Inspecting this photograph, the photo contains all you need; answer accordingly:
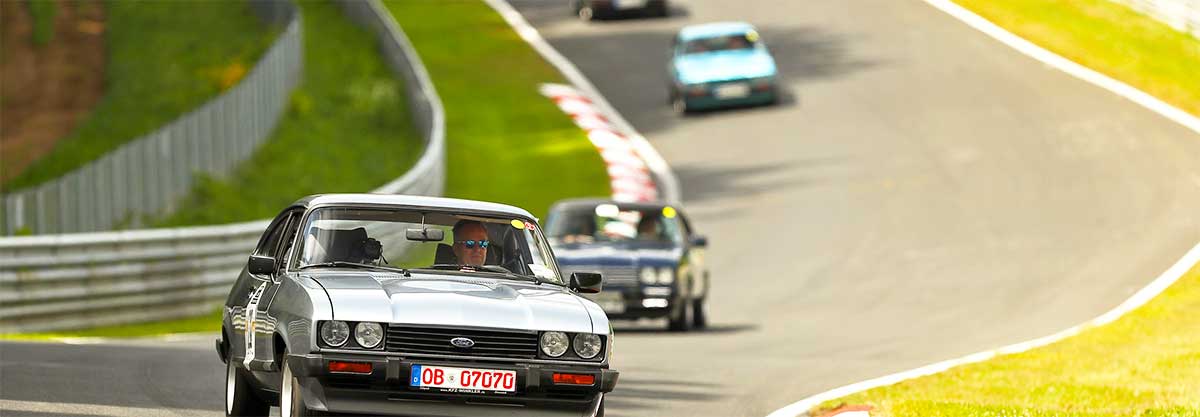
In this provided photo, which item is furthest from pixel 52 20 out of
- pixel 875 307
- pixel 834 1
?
pixel 875 307

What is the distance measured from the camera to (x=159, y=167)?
2877cm

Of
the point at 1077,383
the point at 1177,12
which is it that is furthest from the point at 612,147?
the point at 1077,383

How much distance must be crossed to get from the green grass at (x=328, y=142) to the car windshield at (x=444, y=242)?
765 inches

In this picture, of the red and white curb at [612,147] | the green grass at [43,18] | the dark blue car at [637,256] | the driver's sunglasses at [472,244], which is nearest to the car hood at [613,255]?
the dark blue car at [637,256]

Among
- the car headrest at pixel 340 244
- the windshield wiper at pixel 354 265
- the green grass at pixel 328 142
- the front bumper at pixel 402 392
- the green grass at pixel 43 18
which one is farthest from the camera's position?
the green grass at pixel 43 18

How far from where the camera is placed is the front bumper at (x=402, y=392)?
351 inches

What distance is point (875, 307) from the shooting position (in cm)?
2317

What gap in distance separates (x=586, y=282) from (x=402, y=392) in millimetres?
1763

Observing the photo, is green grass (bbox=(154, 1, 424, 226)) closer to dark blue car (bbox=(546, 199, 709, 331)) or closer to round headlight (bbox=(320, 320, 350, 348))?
dark blue car (bbox=(546, 199, 709, 331))

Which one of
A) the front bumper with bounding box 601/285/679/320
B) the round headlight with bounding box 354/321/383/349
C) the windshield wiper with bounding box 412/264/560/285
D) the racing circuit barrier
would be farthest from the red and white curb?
the round headlight with bounding box 354/321/383/349

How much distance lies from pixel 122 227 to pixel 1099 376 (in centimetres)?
1624

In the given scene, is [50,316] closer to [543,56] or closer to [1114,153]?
[1114,153]

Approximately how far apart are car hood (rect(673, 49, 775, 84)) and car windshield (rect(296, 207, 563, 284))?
87.8ft

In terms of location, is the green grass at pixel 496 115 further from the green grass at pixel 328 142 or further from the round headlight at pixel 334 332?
the round headlight at pixel 334 332
